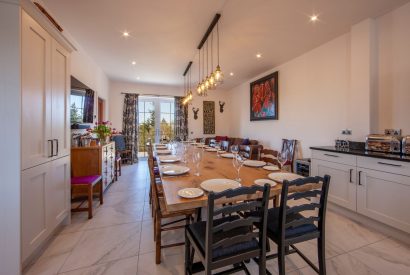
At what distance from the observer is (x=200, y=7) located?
94.6 inches

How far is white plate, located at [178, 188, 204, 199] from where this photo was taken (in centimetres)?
117

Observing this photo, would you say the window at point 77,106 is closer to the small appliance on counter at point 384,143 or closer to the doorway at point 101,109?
the doorway at point 101,109

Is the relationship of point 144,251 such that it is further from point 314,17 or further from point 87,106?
point 314,17

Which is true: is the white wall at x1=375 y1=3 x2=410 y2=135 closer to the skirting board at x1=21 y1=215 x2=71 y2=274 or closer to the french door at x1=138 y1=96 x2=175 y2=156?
Answer: the skirting board at x1=21 y1=215 x2=71 y2=274

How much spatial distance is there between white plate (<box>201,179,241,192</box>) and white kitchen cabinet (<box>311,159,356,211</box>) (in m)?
1.92

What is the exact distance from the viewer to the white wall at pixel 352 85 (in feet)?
8.19

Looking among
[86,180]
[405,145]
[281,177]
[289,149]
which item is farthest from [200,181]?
[289,149]

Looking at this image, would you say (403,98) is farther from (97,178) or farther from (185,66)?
(97,178)

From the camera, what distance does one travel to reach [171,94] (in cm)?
680

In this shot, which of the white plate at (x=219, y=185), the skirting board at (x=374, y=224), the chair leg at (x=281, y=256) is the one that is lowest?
the skirting board at (x=374, y=224)

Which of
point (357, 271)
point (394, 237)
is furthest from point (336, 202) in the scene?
point (357, 271)

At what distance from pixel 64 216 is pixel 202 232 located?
6.28 feet

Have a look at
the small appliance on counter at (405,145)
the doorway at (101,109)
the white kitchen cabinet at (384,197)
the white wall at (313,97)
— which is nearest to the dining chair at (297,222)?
the white kitchen cabinet at (384,197)

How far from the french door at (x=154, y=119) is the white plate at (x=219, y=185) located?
5.48m
